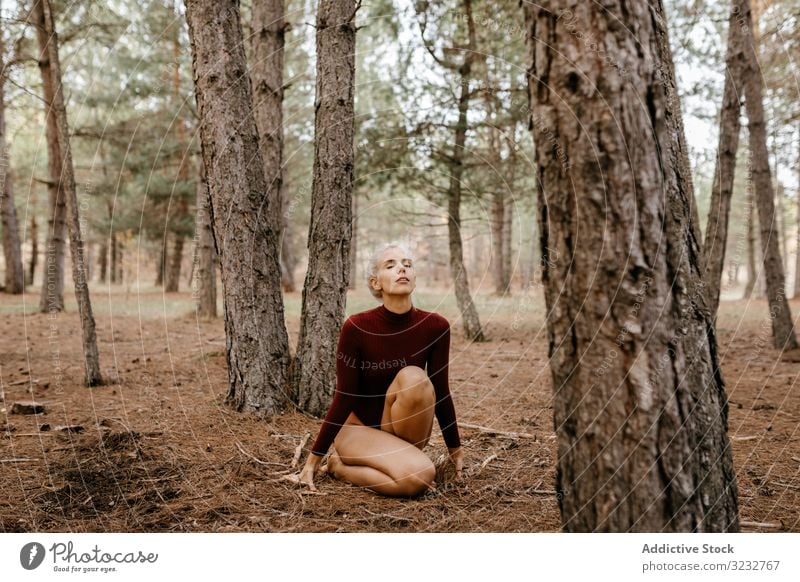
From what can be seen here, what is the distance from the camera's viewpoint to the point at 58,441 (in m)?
3.49

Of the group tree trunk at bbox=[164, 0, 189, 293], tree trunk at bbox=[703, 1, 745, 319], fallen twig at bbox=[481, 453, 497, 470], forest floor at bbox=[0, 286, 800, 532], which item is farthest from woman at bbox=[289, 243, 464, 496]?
tree trunk at bbox=[164, 0, 189, 293]

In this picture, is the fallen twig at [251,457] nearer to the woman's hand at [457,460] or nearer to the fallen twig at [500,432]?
the woman's hand at [457,460]

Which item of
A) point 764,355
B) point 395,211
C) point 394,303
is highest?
point 395,211

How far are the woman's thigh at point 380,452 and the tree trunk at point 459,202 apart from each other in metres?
4.79

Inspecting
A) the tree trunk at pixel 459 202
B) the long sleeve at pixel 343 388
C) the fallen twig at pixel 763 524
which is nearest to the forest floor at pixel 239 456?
the fallen twig at pixel 763 524

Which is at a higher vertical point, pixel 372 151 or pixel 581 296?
pixel 372 151

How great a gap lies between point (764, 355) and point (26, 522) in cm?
767

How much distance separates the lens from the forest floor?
2527 millimetres

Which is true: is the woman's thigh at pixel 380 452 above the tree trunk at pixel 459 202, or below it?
below

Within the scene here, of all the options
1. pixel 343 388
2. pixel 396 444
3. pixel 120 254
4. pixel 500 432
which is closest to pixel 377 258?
pixel 343 388

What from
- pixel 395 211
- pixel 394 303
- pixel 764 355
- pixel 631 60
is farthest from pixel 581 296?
pixel 395 211

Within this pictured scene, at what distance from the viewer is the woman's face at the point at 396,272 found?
2.82 m

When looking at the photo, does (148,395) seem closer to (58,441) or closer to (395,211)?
(58,441)

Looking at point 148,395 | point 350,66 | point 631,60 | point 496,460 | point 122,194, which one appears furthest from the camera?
point 122,194
